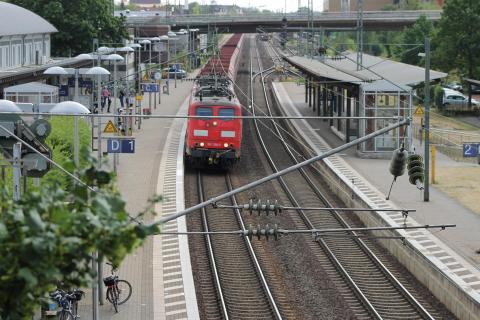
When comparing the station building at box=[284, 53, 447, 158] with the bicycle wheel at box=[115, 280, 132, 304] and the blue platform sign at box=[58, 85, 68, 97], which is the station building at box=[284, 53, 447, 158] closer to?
the blue platform sign at box=[58, 85, 68, 97]

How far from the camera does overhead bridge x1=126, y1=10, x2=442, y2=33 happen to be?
100 m

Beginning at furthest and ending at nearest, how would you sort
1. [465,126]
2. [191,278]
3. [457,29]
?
[457,29], [465,126], [191,278]

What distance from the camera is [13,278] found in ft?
23.7

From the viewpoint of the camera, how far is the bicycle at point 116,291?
63.3 feet

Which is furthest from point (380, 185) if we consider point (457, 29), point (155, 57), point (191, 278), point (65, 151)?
point (155, 57)

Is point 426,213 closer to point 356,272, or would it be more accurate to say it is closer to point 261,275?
point 356,272

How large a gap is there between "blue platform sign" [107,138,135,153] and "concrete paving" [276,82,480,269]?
783 centimetres

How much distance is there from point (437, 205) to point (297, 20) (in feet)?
256

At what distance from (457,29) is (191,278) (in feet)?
153

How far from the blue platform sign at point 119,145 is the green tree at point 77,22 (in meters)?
42.1

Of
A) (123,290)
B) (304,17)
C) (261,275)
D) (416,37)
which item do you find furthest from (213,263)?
(304,17)

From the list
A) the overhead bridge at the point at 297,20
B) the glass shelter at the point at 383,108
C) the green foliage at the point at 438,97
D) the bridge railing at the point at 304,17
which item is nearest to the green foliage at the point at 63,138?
the glass shelter at the point at 383,108

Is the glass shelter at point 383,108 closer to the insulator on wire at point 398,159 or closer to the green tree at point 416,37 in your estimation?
the insulator on wire at point 398,159

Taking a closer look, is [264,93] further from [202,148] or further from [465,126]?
[202,148]
